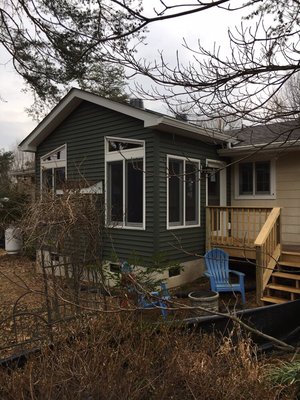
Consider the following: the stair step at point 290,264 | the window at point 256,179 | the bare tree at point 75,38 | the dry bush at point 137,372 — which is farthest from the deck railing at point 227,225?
the dry bush at point 137,372

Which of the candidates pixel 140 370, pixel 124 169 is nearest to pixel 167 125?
pixel 124 169

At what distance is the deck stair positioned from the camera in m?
6.43

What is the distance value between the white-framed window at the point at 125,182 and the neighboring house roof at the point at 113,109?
631 millimetres

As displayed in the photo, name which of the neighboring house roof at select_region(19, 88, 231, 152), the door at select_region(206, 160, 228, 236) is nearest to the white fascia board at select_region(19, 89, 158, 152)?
the neighboring house roof at select_region(19, 88, 231, 152)

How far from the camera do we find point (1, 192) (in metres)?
13.0

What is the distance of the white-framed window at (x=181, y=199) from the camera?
791cm

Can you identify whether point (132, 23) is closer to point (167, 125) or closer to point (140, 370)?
point (140, 370)

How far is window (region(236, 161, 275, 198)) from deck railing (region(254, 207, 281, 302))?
2.11m

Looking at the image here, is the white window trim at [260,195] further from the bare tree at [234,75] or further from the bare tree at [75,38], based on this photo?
the bare tree at [234,75]

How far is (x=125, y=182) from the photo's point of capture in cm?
816

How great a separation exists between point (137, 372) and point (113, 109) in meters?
6.83

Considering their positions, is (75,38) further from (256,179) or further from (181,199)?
(256,179)

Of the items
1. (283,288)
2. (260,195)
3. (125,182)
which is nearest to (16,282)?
(125,182)

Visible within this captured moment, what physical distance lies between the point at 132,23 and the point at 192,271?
605 centimetres
